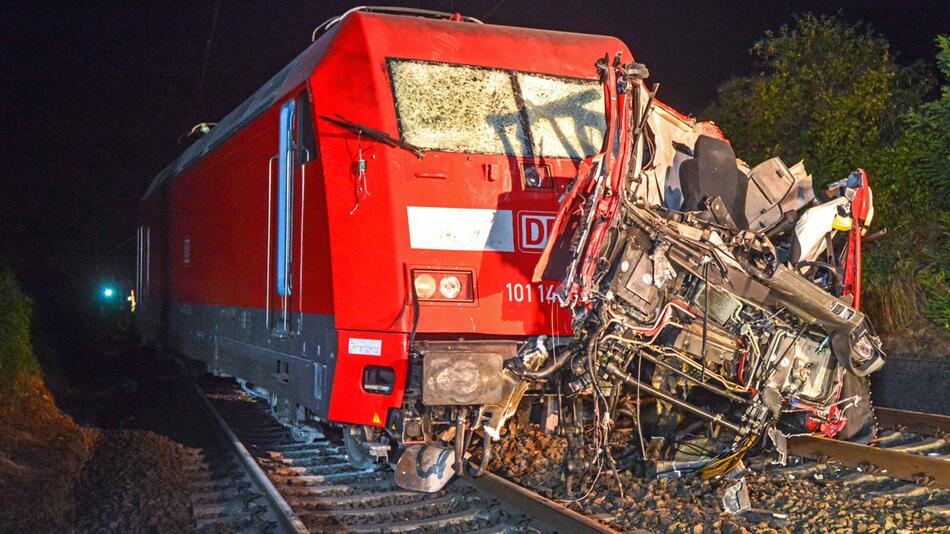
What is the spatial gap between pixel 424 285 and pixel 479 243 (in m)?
0.49

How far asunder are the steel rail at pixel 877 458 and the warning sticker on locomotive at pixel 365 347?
3.60 metres

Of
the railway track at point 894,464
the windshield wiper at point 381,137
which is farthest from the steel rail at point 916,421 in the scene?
the windshield wiper at point 381,137

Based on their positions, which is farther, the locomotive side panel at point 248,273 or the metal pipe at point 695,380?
the locomotive side panel at point 248,273

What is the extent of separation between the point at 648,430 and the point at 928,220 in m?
7.03

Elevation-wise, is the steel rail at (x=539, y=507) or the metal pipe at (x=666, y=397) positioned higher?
the metal pipe at (x=666, y=397)

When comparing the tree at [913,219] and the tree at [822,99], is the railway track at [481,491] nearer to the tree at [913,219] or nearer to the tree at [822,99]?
the tree at [913,219]

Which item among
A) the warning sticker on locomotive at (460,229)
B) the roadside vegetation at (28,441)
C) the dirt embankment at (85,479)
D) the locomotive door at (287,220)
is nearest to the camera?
the warning sticker on locomotive at (460,229)

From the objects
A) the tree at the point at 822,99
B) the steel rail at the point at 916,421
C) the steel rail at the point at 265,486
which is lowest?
the steel rail at the point at 265,486

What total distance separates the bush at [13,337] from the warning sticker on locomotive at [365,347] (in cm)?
910

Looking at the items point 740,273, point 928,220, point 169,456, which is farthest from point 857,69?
point 169,456

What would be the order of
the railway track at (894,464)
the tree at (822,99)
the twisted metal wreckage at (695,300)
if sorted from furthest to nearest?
1. the tree at (822,99)
2. the railway track at (894,464)
3. the twisted metal wreckage at (695,300)

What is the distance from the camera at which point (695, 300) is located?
6211 mm

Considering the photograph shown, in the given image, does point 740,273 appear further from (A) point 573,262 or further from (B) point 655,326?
(A) point 573,262

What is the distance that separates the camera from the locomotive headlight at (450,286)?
6.47m
